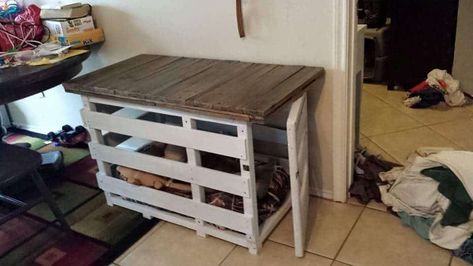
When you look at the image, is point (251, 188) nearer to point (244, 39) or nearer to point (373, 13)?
point (244, 39)

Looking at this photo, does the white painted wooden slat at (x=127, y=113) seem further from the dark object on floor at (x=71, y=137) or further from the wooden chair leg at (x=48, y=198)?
the dark object on floor at (x=71, y=137)

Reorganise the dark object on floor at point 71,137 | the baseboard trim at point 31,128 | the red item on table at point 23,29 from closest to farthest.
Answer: the red item on table at point 23,29 < the dark object on floor at point 71,137 < the baseboard trim at point 31,128

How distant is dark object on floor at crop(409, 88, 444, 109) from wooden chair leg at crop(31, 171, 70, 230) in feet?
7.72

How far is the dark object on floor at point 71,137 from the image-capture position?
109 inches

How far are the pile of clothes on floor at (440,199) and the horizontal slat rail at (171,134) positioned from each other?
30.5 inches

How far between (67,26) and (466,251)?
2097 mm

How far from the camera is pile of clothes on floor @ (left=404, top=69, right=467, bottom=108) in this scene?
289 cm

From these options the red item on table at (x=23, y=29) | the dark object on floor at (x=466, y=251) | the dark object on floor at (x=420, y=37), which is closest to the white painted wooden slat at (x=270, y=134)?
the dark object on floor at (x=466, y=251)

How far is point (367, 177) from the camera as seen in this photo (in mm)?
2051

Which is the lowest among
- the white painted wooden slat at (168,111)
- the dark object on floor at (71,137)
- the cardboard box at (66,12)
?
the dark object on floor at (71,137)

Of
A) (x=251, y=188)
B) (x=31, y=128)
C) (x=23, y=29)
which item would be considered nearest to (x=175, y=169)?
(x=251, y=188)

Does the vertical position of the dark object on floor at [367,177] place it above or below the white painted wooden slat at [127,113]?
below

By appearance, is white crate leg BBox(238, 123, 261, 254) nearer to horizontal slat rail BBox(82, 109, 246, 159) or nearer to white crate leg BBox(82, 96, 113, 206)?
horizontal slat rail BBox(82, 109, 246, 159)

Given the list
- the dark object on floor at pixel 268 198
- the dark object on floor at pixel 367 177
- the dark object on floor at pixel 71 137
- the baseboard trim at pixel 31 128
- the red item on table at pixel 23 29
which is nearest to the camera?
the dark object on floor at pixel 268 198
